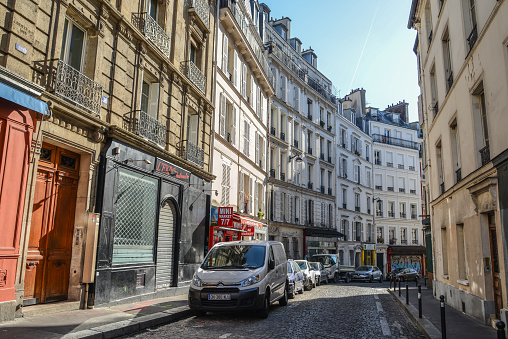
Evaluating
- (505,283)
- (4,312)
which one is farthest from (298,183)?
(4,312)

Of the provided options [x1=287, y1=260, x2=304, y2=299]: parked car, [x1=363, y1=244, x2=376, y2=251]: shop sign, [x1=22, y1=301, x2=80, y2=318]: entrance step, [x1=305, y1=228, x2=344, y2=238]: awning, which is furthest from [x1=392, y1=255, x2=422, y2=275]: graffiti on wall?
[x1=22, y1=301, x2=80, y2=318]: entrance step

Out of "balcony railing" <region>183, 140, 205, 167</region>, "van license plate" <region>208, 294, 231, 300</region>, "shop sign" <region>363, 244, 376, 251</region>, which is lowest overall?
"van license plate" <region>208, 294, 231, 300</region>

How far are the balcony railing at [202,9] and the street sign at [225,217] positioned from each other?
25.7 feet

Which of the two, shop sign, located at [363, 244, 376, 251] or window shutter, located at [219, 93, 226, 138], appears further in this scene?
shop sign, located at [363, 244, 376, 251]

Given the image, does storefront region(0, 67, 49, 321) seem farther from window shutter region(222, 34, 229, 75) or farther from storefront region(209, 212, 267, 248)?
window shutter region(222, 34, 229, 75)

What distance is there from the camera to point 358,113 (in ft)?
162

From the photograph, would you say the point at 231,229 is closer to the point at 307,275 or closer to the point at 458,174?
the point at 307,275

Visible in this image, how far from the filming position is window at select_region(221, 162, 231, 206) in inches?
774

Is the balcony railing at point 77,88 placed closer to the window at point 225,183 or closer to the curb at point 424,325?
the curb at point 424,325

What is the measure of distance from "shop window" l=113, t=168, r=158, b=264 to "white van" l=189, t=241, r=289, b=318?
2455 millimetres

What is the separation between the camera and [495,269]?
9.21 metres

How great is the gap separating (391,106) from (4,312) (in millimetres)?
55663

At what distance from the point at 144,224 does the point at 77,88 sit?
15.0 feet

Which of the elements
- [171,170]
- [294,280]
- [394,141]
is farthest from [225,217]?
[394,141]
